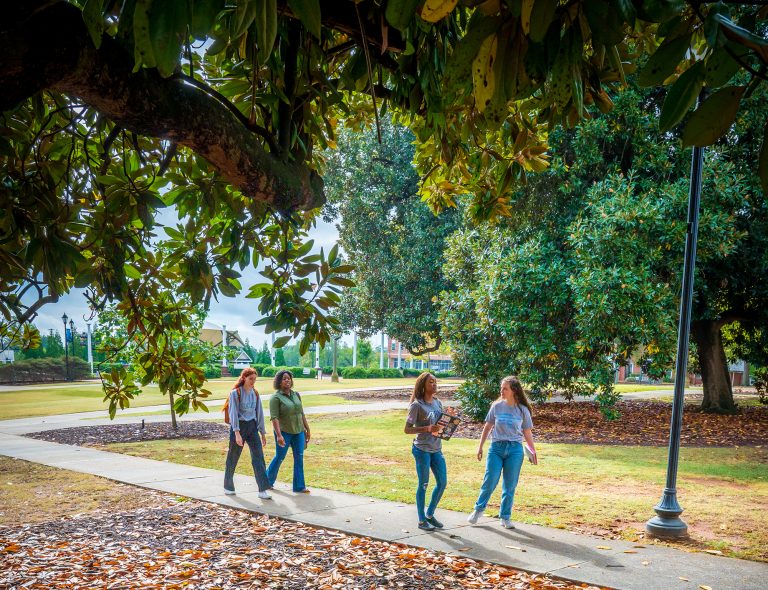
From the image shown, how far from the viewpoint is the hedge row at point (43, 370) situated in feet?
121

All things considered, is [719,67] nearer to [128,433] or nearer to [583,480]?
[583,480]

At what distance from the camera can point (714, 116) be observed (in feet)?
4.10

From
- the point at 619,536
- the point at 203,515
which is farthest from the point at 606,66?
the point at 203,515

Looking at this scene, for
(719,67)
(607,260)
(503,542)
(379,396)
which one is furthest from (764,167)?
(379,396)

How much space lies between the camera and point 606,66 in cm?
318

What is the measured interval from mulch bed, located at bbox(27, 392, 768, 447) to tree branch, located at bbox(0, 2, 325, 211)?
13.4 metres

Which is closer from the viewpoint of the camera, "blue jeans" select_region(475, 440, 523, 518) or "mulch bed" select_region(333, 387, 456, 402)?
"blue jeans" select_region(475, 440, 523, 518)

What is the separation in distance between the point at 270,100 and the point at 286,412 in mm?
6568

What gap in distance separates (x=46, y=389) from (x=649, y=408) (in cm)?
2853

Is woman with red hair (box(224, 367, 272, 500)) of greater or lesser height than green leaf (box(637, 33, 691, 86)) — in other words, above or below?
below

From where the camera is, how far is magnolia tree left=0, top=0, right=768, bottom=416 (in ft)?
4.55

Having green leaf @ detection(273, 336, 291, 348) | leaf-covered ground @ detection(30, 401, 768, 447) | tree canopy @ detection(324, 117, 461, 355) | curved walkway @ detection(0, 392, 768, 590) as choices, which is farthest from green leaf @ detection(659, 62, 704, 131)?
tree canopy @ detection(324, 117, 461, 355)

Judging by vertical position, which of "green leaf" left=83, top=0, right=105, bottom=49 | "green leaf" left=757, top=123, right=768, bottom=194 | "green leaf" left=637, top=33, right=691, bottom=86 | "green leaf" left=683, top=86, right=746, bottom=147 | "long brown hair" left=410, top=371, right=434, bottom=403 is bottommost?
"long brown hair" left=410, top=371, right=434, bottom=403

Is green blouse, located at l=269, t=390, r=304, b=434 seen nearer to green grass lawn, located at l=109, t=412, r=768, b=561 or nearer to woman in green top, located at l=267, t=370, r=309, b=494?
woman in green top, located at l=267, t=370, r=309, b=494
